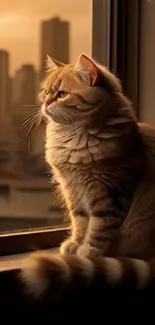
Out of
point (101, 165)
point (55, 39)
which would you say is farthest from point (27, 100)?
point (101, 165)

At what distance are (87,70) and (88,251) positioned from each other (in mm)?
435

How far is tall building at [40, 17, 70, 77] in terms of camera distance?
182 cm

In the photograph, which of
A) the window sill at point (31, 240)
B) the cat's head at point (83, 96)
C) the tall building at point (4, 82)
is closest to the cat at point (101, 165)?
the cat's head at point (83, 96)

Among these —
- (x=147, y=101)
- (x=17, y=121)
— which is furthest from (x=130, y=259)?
(x=147, y=101)

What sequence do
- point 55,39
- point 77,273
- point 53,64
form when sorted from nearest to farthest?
1. point 77,273
2. point 53,64
3. point 55,39

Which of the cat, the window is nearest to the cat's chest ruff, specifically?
the cat

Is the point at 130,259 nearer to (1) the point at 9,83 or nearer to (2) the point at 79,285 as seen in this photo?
(2) the point at 79,285

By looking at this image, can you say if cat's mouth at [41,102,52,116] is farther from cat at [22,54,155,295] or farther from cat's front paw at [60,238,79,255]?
cat's front paw at [60,238,79,255]

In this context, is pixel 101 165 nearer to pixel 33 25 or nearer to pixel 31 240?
pixel 31 240

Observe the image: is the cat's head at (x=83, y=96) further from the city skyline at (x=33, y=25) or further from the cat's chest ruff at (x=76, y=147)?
the city skyline at (x=33, y=25)

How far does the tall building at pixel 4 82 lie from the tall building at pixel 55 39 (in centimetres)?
14

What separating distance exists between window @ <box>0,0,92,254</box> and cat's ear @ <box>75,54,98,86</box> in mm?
306

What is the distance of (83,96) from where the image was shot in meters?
1.39

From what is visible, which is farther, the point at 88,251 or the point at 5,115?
the point at 5,115
